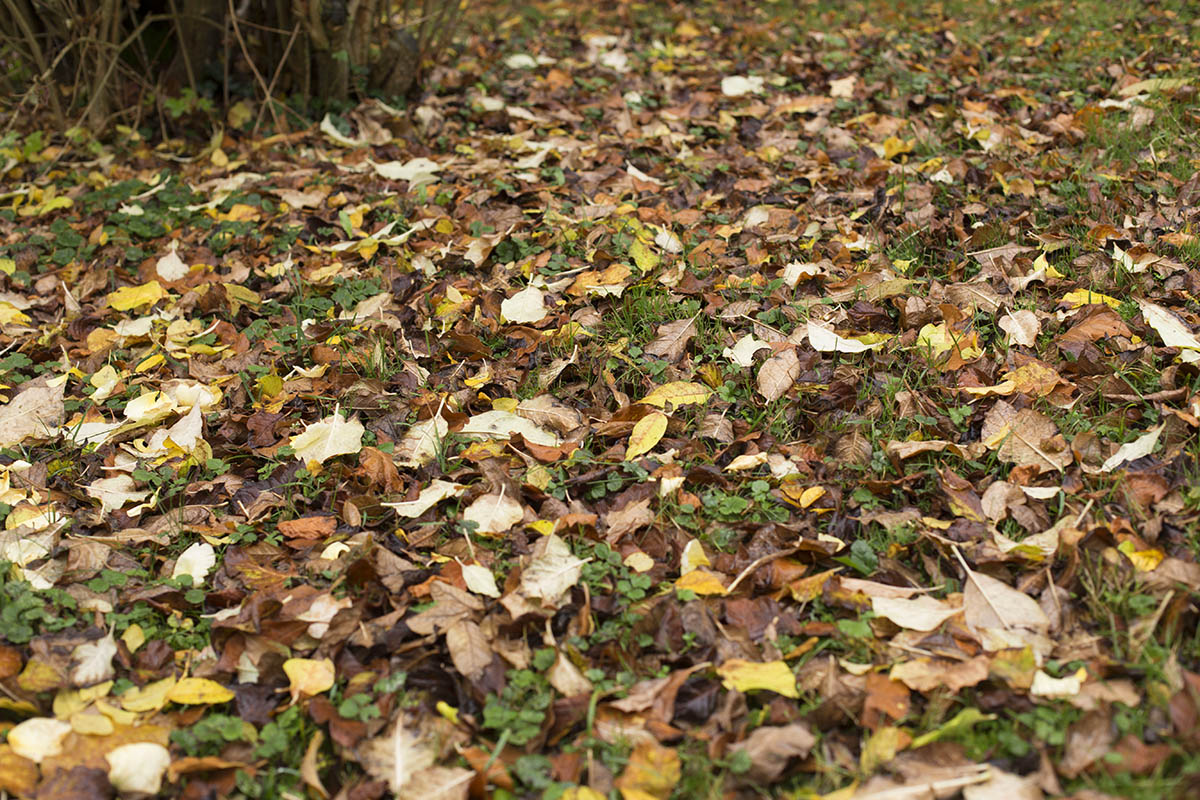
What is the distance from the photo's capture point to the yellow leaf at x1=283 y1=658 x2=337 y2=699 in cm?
186

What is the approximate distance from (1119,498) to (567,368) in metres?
1.39

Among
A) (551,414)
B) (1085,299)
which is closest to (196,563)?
(551,414)

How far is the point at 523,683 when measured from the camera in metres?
1.85

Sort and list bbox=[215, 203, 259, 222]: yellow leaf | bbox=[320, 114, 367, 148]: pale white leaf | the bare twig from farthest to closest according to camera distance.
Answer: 1. bbox=[320, 114, 367, 148]: pale white leaf
2. the bare twig
3. bbox=[215, 203, 259, 222]: yellow leaf

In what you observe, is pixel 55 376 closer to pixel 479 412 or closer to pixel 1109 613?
pixel 479 412

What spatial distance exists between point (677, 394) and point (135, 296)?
194 cm

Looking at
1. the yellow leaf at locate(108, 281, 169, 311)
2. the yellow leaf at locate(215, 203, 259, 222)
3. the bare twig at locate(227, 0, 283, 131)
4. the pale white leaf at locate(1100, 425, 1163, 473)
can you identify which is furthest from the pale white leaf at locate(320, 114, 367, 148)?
the pale white leaf at locate(1100, 425, 1163, 473)

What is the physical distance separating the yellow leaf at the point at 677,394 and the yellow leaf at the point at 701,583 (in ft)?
1.91

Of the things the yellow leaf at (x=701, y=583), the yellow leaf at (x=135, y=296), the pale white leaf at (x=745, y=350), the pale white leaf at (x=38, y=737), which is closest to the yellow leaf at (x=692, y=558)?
the yellow leaf at (x=701, y=583)

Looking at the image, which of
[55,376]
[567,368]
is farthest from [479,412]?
[55,376]

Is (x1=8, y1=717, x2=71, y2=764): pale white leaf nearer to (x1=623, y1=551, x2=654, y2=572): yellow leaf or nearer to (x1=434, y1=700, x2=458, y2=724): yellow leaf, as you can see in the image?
(x1=434, y1=700, x2=458, y2=724): yellow leaf

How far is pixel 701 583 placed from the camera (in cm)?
201

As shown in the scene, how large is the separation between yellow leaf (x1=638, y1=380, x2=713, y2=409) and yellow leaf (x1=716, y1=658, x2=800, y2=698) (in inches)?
32.3

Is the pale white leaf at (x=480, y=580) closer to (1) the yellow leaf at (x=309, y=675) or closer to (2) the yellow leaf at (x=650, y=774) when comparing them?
(1) the yellow leaf at (x=309, y=675)
